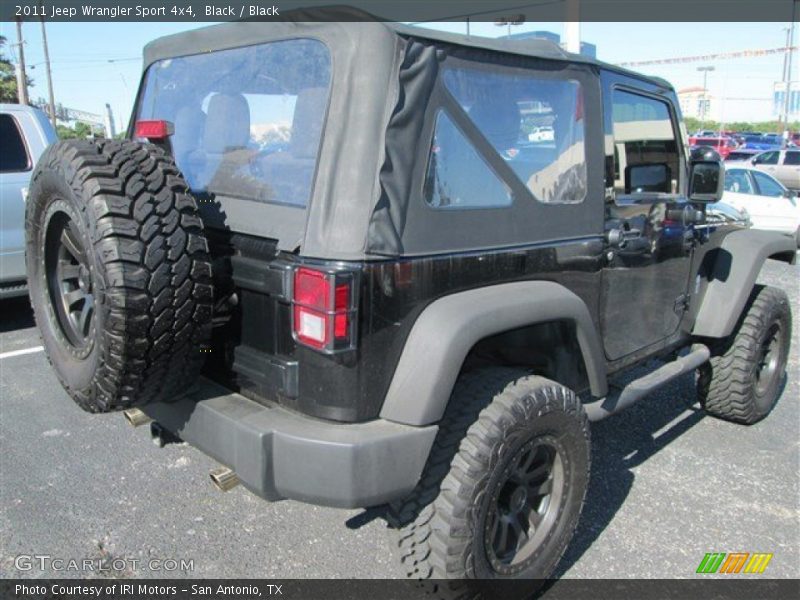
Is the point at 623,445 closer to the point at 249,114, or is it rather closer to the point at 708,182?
the point at 708,182

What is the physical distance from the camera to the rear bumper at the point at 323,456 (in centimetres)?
196

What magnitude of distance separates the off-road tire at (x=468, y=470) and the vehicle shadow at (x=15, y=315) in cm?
521

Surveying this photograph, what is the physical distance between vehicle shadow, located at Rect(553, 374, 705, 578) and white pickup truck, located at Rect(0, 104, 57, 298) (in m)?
4.95

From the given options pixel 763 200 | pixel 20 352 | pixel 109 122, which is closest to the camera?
pixel 20 352

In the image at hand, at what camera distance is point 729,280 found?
3.76m

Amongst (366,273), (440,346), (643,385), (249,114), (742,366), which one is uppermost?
(249,114)

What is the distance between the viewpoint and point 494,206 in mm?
2359

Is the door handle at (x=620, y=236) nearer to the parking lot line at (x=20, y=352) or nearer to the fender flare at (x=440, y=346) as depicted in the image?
the fender flare at (x=440, y=346)

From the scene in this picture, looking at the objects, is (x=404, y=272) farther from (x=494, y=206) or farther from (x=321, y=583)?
(x=321, y=583)

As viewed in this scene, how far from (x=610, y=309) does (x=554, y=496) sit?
0.87 m

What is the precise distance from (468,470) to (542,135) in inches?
51.6

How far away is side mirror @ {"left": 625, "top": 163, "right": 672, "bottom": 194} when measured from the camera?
10.4 ft

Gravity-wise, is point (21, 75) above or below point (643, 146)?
above

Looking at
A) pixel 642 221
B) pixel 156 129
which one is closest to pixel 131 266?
pixel 156 129
